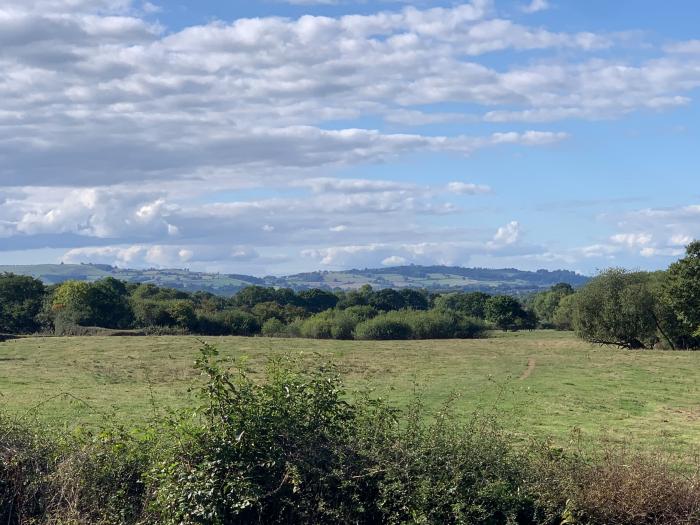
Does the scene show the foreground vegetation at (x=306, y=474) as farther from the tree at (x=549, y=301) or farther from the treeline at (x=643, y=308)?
the tree at (x=549, y=301)

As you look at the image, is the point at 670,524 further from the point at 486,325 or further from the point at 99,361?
the point at 486,325

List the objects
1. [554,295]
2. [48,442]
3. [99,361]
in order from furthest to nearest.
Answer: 1. [554,295]
2. [99,361]
3. [48,442]

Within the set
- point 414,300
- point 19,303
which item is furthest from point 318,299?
point 19,303

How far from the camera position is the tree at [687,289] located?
68125 mm

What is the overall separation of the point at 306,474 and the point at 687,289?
6598cm

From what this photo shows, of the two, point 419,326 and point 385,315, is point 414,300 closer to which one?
point 385,315

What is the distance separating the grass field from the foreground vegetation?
4.91 feet

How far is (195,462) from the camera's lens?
10.5 m

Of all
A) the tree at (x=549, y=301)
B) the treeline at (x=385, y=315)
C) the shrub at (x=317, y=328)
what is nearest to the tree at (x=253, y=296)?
the treeline at (x=385, y=315)

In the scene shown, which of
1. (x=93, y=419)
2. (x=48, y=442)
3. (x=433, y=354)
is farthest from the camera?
(x=433, y=354)

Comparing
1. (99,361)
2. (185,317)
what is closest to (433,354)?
(99,361)

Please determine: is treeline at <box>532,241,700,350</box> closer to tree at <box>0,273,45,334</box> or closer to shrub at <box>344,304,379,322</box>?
shrub at <box>344,304,379,322</box>

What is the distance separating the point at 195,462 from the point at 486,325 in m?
91.9

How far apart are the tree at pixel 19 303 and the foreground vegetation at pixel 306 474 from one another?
81527 mm
